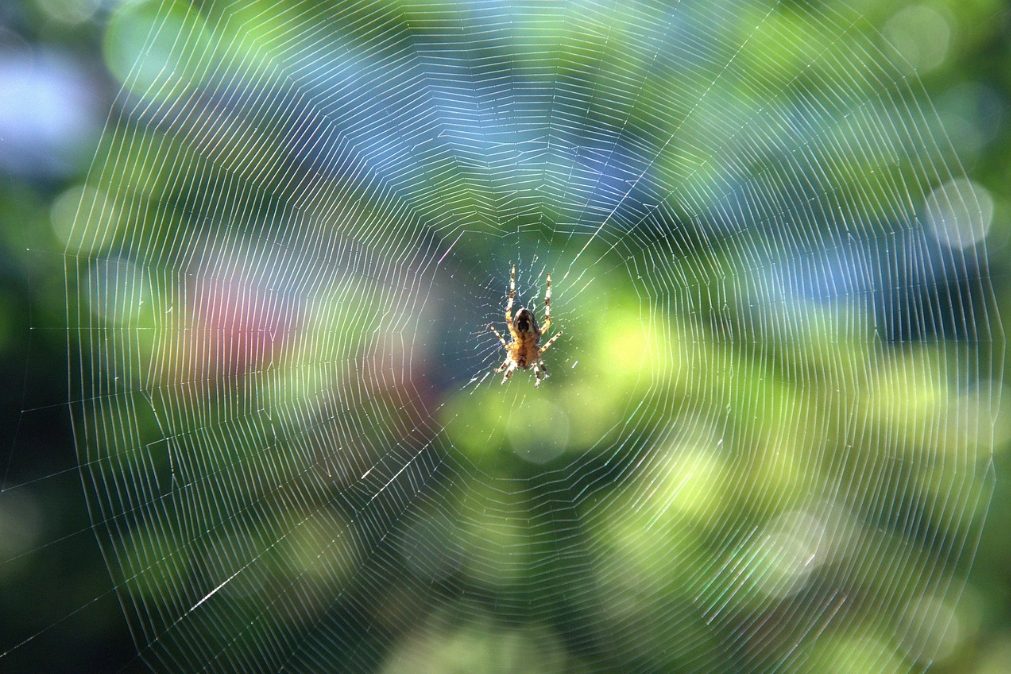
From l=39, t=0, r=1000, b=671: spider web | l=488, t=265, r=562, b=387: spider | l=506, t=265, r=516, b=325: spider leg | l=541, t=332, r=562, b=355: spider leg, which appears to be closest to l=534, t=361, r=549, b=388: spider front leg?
l=488, t=265, r=562, b=387: spider

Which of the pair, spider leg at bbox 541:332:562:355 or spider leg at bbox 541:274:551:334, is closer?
spider leg at bbox 541:332:562:355

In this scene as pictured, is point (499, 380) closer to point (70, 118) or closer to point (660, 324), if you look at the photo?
point (660, 324)

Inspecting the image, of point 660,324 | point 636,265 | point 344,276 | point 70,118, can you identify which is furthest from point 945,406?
point 70,118

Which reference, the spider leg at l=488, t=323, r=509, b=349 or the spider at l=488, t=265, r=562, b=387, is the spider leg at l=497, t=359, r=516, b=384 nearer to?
the spider at l=488, t=265, r=562, b=387

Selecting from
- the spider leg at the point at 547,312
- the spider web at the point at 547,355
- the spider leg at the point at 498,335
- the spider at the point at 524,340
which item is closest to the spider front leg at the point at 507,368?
the spider at the point at 524,340

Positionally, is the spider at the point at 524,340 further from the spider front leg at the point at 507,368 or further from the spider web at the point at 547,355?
the spider web at the point at 547,355

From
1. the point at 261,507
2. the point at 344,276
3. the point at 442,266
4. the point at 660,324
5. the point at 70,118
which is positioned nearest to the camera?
the point at 344,276
